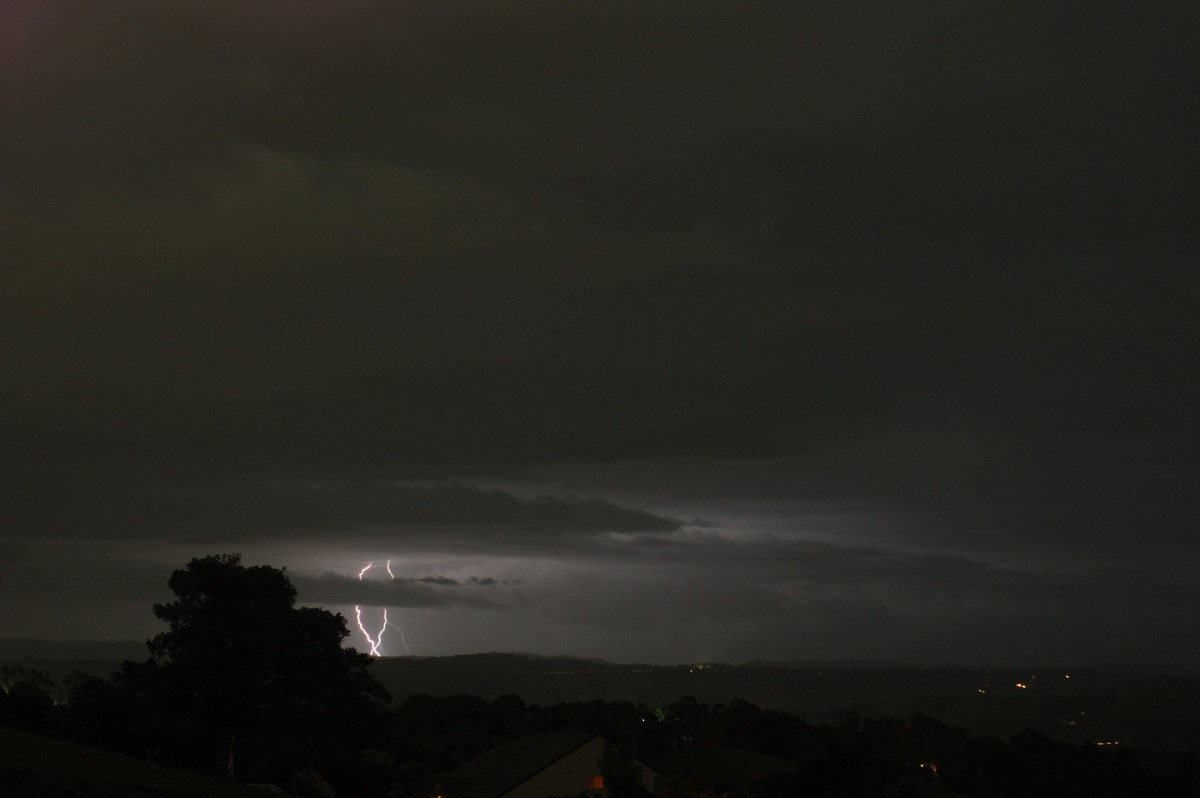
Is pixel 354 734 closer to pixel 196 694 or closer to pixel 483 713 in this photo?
A: pixel 196 694

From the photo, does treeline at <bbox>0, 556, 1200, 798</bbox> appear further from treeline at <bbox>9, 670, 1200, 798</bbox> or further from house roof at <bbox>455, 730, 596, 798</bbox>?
house roof at <bbox>455, 730, 596, 798</bbox>

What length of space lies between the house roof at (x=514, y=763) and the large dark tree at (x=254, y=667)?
48.1 feet

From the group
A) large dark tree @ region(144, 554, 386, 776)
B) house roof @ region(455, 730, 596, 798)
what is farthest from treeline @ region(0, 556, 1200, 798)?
house roof @ region(455, 730, 596, 798)

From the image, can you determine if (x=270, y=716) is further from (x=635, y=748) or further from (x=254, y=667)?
(x=635, y=748)

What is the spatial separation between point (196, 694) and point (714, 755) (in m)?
47.4

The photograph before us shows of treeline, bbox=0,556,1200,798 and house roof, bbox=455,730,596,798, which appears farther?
house roof, bbox=455,730,596,798

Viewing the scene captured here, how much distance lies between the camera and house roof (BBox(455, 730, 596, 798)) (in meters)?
59.8

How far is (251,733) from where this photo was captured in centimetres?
4528

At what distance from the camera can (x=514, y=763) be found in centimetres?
6419

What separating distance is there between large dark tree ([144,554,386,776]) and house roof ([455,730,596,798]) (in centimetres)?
1467

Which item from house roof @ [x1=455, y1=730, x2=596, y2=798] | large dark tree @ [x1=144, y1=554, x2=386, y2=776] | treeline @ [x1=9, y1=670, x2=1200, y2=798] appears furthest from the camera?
house roof @ [x1=455, y1=730, x2=596, y2=798]

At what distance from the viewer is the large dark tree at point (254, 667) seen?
4441cm

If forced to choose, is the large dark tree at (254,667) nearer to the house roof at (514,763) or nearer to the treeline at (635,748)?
the treeline at (635,748)

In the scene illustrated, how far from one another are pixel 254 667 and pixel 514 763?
24235 millimetres
